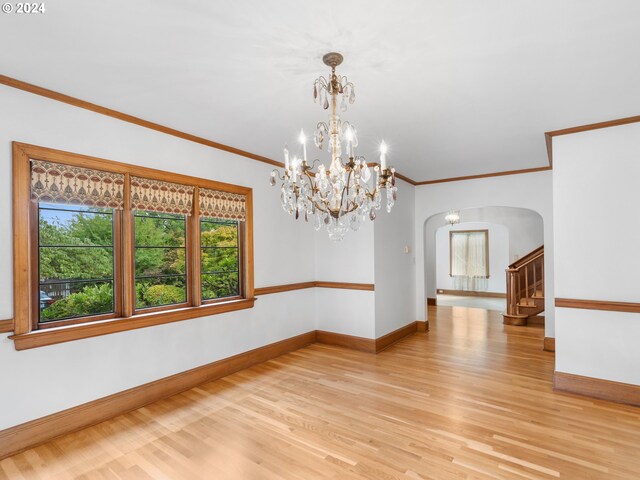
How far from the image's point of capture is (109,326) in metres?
3.01

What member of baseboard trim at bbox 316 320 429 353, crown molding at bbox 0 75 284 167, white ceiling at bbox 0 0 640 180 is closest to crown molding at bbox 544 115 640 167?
white ceiling at bbox 0 0 640 180

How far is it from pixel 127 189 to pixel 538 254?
7.00 m

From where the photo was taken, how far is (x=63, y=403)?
2727mm

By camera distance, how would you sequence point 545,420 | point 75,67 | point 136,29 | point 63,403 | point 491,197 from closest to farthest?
point 136,29
point 75,67
point 63,403
point 545,420
point 491,197

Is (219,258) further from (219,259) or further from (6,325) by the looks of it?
(6,325)

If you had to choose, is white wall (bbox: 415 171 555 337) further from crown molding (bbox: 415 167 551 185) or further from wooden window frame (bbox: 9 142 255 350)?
wooden window frame (bbox: 9 142 255 350)

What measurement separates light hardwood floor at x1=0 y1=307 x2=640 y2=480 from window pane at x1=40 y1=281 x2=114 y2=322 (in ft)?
3.15

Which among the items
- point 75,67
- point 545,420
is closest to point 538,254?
point 545,420

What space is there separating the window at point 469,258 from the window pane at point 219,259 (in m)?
9.13

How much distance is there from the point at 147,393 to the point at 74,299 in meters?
1.10

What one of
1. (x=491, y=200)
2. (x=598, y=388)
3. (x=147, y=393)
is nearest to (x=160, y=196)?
(x=147, y=393)

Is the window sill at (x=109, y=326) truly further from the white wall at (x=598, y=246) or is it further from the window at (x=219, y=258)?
the white wall at (x=598, y=246)

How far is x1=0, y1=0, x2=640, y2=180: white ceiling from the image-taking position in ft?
5.95

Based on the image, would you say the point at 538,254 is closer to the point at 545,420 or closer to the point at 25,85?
the point at 545,420
